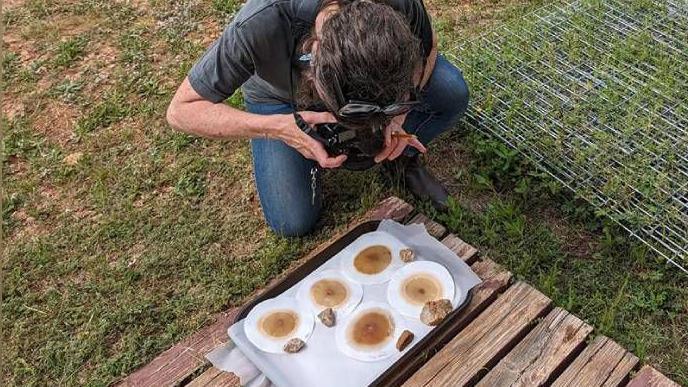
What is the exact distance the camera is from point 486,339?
6.45ft

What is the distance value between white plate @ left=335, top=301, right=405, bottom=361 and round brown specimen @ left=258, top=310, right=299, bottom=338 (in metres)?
0.14

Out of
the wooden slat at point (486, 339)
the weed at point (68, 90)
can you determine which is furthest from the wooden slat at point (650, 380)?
the weed at point (68, 90)

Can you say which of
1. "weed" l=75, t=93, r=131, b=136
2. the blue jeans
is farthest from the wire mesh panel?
"weed" l=75, t=93, r=131, b=136

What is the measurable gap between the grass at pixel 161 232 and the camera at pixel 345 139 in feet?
2.03

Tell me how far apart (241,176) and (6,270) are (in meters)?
0.94

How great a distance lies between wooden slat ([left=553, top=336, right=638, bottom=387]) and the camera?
187 cm

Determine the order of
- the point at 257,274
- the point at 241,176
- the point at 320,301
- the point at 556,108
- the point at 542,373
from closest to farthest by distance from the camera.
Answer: the point at 542,373
the point at 320,301
the point at 257,274
the point at 556,108
the point at 241,176

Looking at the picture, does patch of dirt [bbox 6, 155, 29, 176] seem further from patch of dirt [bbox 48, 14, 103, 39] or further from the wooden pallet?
the wooden pallet

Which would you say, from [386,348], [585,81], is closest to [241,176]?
[386,348]

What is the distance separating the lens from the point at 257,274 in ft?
7.57

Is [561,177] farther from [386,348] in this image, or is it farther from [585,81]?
[386,348]

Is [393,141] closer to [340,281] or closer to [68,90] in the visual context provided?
[340,281]

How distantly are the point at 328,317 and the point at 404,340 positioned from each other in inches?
9.8

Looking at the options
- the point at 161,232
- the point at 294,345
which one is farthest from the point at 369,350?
the point at 161,232
